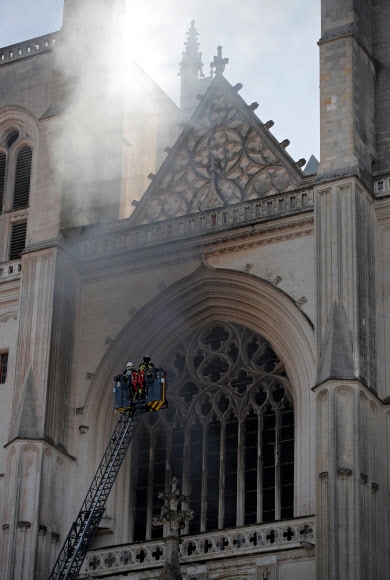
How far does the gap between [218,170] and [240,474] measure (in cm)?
686

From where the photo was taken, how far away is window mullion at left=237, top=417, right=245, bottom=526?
101 ft

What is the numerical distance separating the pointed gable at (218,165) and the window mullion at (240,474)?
4.83 m

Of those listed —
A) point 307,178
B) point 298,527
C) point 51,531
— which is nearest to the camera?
point 298,527

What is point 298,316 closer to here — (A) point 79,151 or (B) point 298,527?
(B) point 298,527

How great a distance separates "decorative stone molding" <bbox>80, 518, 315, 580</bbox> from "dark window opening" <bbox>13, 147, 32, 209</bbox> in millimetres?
8950

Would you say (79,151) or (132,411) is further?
(79,151)

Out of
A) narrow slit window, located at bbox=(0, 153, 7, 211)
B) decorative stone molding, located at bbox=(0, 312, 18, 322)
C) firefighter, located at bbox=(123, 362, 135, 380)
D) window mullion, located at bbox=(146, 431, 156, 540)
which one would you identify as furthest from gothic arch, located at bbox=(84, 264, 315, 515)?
narrow slit window, located at bbox=(0, 153, 7, 211)

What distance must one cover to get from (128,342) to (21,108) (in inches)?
271

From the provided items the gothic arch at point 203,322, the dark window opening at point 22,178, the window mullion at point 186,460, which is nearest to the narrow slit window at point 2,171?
the dark window opening at point 22,178

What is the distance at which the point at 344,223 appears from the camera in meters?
30.8

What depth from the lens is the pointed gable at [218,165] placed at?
34.2 m

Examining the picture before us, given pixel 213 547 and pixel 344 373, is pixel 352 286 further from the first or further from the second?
pixel 213 547

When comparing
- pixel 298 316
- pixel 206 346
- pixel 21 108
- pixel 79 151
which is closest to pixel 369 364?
pixel 298 316

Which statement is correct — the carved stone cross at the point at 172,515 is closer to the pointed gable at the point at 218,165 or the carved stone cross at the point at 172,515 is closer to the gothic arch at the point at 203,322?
the gothic arch at the point at 203,322
